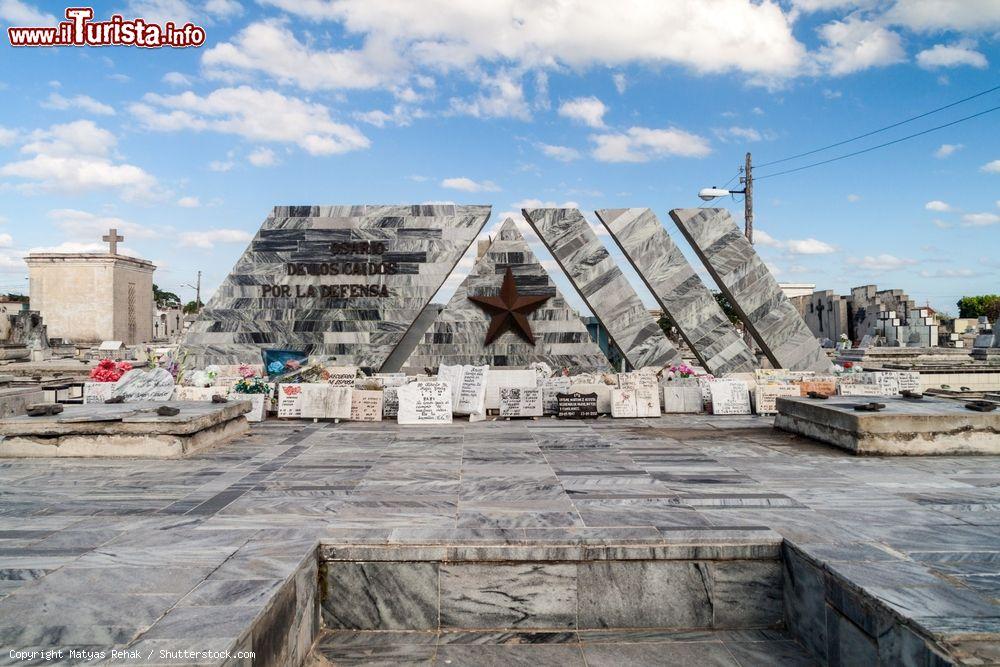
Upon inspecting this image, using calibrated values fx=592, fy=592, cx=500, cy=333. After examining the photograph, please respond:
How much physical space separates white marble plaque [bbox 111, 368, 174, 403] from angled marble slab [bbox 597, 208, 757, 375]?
27.3ft

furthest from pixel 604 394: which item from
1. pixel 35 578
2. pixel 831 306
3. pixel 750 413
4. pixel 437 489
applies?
pixel 831 306

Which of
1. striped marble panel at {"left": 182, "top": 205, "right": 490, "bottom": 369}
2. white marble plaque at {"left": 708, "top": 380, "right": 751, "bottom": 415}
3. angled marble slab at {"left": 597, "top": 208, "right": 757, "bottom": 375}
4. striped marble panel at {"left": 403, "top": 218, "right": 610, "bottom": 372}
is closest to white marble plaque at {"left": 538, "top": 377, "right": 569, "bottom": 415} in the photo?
white marble plaque at {"left": 708, "top": 380, "right": 751, "bottom": 415}

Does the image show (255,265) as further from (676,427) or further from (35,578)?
(35,578)

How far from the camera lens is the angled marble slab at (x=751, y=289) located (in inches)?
460

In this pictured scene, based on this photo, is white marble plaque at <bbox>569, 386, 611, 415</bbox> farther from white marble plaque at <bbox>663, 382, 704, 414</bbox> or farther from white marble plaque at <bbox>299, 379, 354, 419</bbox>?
white marble plaque at <bbox>299, 379, 354, 419</bbox>

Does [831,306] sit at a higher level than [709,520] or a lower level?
higher

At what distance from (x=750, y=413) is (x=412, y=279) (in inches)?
283

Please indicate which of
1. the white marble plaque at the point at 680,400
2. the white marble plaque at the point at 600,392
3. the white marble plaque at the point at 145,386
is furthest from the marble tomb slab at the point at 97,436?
the white marble plaque at the point at 680,400

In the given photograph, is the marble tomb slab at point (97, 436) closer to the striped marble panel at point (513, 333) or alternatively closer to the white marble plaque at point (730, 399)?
the striped marble panel at point (513, 333)

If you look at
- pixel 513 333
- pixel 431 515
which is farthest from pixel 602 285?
pixel 431 515

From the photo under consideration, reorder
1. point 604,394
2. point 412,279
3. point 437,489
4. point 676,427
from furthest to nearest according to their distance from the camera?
point 412,279 < point 604,394 < point 676,427 < point 437,489

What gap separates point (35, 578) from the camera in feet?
10.3

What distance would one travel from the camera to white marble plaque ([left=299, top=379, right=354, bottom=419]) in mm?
8734

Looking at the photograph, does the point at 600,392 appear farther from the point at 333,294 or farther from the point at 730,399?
the point at 333,294
